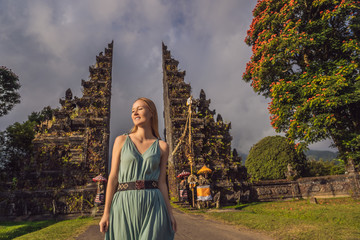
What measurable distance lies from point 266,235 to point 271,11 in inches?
533

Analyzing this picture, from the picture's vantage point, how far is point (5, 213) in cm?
1238

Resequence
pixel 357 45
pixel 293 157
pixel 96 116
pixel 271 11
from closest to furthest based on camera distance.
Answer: pixel 357 45 < pixel 271 11 < pixel 96 116 < pixel 293 157

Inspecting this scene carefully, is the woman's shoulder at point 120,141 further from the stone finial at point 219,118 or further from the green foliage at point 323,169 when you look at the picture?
the green foliage at point 323,169

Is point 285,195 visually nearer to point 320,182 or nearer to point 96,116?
point 320,182

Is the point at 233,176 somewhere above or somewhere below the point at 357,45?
below

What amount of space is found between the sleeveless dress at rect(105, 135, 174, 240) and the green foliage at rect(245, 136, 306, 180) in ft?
71.6

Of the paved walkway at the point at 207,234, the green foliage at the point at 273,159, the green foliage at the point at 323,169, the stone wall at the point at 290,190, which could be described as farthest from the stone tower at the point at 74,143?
the green foliage at the point at 323,169

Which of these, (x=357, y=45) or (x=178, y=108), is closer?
(x=357, y=45)

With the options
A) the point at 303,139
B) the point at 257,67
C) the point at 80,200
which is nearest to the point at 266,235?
the point at 303,139

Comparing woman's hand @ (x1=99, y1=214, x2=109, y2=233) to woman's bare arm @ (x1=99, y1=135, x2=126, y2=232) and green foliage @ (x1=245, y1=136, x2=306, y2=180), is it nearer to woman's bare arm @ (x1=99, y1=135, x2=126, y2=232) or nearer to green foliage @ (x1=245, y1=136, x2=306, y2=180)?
woman's bare arm @ (x1=99, y1=135, x2=126, y2=232)

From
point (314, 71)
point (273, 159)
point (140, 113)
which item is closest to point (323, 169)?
point (273, 159)

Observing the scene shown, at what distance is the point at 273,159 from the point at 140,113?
23.5m

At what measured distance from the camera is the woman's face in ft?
7.27

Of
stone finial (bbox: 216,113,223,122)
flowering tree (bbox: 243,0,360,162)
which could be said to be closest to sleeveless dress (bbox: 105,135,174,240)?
flowering tree (bbox: 243,0,360,162)
